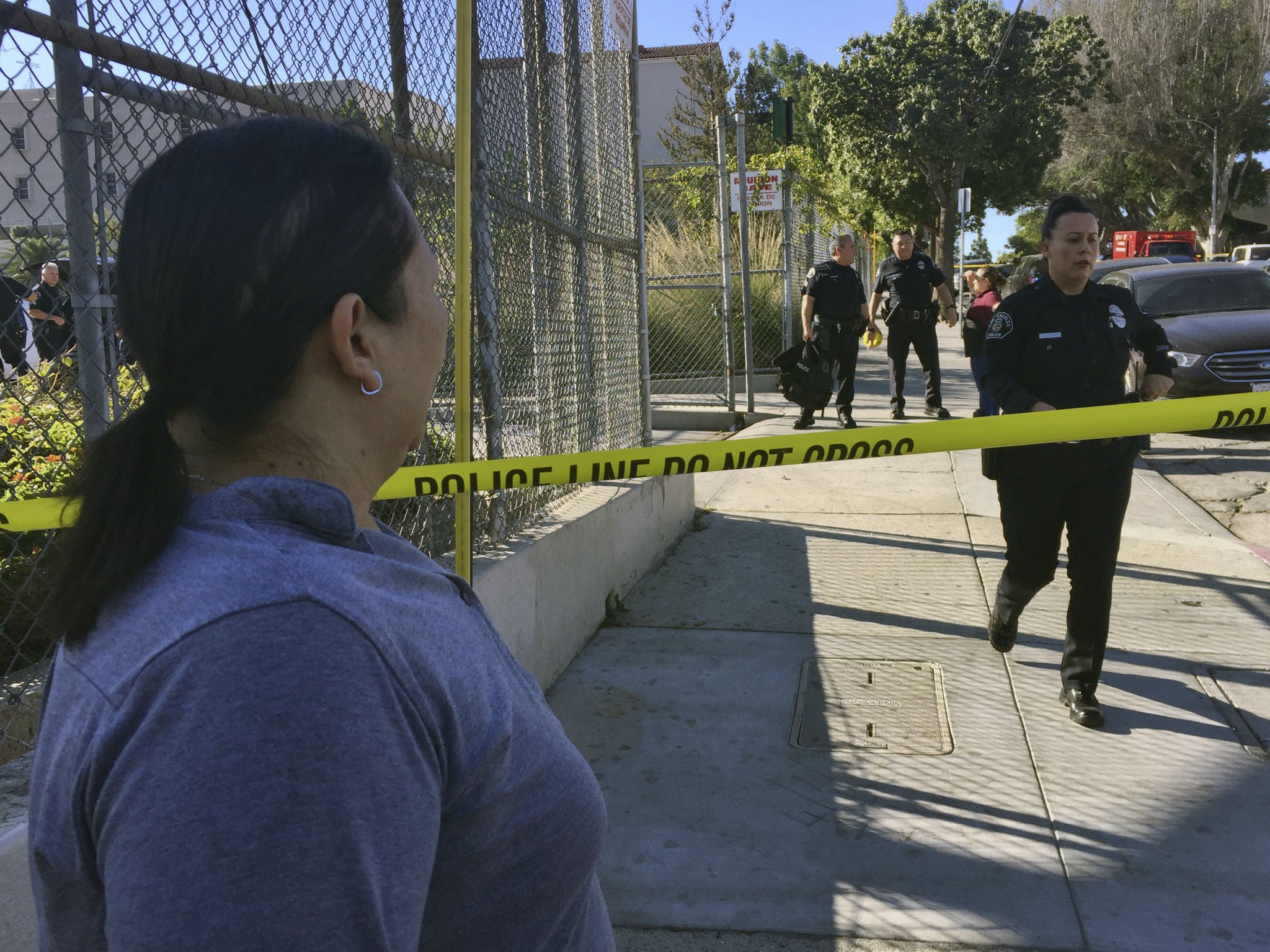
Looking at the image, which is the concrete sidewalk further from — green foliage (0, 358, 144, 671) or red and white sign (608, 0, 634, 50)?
red and white sign (608, 0, 634, 50)

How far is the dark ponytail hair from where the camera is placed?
876 mm

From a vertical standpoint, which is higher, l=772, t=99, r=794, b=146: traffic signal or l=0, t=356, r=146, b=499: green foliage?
l=772, t=99, r=794, b=146: traffic signal

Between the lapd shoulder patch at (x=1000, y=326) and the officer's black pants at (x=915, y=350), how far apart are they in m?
6.50

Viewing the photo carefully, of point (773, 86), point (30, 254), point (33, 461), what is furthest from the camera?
point (773, 86)

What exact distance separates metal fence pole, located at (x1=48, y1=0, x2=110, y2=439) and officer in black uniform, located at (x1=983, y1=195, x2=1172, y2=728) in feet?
10.2

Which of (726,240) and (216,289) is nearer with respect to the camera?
(216,289)

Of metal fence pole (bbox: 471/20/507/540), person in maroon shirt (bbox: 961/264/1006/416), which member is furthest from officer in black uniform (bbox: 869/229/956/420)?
metal fence pole (bbox: 471/20/507/540)

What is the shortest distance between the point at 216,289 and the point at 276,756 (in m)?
0.39

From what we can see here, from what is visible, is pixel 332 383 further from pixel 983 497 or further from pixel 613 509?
pixel 983 497

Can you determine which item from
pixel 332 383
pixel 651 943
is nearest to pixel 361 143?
pixel 332 383

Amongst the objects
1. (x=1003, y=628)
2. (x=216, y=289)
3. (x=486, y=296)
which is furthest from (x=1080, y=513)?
(x=216, y=289)

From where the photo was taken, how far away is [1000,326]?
426 cm

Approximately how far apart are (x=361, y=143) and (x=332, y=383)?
226 millimetres

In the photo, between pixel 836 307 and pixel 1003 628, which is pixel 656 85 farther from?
pixel 1003 628
